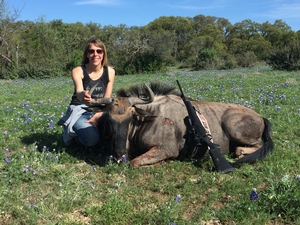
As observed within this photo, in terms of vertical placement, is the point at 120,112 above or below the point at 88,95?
below

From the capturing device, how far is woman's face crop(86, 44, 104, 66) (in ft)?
19.2

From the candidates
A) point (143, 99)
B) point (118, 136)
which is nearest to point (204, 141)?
point (143, 99)

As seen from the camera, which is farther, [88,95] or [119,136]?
[88,95]

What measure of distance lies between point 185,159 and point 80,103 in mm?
2192

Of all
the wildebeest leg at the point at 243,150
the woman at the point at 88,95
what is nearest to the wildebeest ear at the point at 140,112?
the woman at the point at 88,95

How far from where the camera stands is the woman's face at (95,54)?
586 centimetres

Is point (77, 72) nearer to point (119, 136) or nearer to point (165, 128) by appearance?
point (119, 136)

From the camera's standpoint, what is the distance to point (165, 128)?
5438mm

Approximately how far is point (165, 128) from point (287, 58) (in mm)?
27354

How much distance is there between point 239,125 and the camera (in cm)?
557

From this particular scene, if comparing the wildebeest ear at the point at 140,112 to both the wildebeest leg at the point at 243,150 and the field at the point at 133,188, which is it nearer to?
the field at the point at 133,188

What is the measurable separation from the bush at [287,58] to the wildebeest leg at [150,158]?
87.9ft

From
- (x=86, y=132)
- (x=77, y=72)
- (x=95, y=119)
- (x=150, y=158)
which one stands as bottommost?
(x=150, y=158)

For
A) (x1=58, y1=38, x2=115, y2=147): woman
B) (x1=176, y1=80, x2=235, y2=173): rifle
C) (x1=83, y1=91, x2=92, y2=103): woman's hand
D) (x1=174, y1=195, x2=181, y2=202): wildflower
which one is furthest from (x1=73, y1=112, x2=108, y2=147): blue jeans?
(x1=174, y1=195, x2=181, y2=202): wildflower
